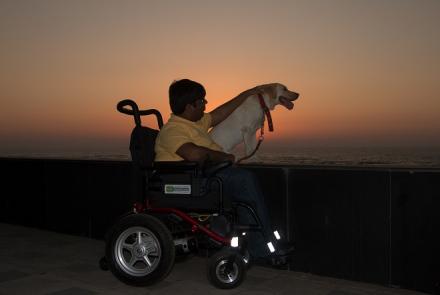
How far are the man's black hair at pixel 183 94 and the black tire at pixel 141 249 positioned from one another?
79cm

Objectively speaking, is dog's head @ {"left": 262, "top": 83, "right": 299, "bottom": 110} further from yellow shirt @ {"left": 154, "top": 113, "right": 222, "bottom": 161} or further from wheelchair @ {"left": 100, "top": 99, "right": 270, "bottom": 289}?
wheelchair @ {"left": 100, "top": 99, "right": 270, "bottom": 289}

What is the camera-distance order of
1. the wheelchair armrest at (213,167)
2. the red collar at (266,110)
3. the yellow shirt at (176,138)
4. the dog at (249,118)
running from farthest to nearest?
the dog at (249,118), the red collar at (266,110), the yellow shirt at (176,138), the wheelchair armrest at (213,167)

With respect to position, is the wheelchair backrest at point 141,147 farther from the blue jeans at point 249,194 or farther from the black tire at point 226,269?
the black tire at point 226,269

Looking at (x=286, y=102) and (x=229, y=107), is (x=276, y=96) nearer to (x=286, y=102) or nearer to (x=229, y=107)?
(x=286, y=102)

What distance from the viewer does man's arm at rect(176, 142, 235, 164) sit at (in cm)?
369

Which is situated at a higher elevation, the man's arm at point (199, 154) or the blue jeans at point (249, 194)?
the man's arm at point (199, 154)

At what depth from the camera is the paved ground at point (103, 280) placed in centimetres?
389

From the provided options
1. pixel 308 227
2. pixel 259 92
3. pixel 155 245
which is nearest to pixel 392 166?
pixel 308 227

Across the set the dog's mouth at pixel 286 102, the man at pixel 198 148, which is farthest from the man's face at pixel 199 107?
the dog's mouth at pixel 286 102

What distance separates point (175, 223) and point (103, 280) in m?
0.76

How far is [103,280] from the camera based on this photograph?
420 cm

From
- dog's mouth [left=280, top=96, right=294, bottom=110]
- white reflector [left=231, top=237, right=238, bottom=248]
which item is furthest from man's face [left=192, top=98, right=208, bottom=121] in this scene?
white reflector [left=231, top=237, right=238, bottom=248]

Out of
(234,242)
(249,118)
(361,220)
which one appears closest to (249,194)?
(234,242)

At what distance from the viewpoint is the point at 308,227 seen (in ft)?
14.5
